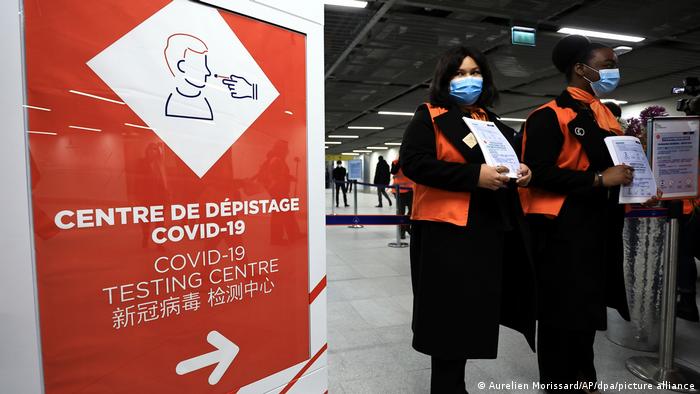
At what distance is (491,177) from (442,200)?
0.19m

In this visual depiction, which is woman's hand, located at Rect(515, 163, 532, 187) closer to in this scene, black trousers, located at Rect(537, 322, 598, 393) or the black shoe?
black trousers, located at Rect(537, 322, 598, 393)

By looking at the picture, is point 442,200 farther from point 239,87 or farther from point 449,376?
point 239,87

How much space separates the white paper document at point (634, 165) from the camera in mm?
1590

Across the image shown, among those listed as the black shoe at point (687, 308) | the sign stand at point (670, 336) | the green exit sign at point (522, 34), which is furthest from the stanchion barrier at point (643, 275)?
the green exit sign at point (522, 34)

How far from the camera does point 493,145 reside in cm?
137

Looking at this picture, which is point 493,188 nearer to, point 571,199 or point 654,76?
point 571,199

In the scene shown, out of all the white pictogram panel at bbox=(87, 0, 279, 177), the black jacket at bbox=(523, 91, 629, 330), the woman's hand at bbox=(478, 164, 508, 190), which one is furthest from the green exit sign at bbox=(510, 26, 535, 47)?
the white pictogram panel at bbox=(87, 0, 279, 177)

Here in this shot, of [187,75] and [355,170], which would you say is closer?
[187,75]

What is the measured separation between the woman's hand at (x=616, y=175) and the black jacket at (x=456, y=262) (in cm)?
49

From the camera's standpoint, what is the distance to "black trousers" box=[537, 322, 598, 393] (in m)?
1.74

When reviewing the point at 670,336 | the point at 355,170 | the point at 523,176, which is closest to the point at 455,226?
the point at 523,176

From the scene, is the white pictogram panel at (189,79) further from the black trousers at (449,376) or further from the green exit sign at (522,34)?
the green exit sign at (522,34)

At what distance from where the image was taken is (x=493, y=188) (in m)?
1.30

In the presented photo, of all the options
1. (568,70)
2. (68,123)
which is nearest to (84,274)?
(68,123)
